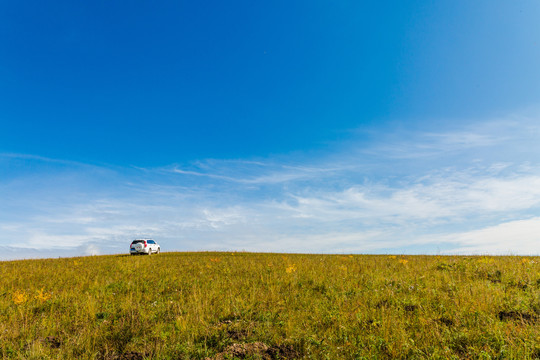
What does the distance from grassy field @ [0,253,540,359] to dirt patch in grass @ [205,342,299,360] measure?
0.06ft

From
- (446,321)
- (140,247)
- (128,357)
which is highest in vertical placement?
(140,247)

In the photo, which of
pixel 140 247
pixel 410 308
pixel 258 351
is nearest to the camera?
pixel 258 351

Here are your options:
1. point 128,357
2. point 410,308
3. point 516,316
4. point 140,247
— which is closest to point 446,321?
point 410,308

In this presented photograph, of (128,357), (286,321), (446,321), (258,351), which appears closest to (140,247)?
(128,357)

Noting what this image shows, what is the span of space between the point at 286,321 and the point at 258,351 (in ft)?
4.24

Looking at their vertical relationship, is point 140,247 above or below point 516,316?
above

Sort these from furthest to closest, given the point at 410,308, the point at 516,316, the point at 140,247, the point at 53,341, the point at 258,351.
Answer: the point at 140,247 < the point at 410,308 < the point at 516,316 < the point at 53,341 < the point at 258,351

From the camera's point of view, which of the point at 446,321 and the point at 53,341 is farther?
the point at 446,321

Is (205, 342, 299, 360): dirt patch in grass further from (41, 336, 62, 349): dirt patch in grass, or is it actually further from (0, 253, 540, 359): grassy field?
(41, 336, 62, 349): dirt patch in grass

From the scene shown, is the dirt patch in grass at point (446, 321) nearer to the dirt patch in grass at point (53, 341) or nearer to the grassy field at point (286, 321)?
the grassy field at point (286, 321)

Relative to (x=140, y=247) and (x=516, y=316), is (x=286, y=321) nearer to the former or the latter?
(x=516, y=316)

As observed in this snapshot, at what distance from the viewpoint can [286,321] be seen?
5973mm

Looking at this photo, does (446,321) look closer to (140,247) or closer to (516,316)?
(516,316)

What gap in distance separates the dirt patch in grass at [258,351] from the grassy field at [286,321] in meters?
0.02
